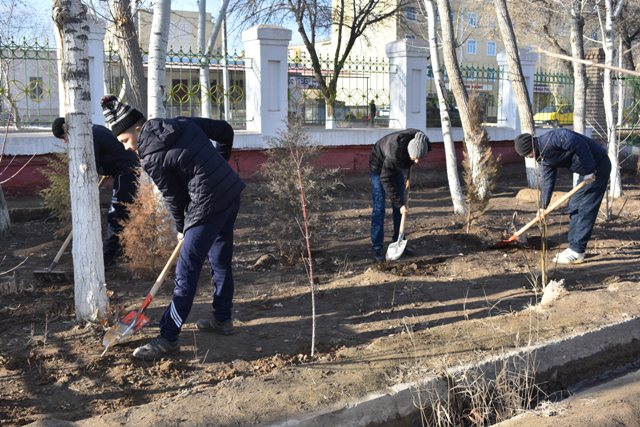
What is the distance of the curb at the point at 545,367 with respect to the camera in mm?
3275

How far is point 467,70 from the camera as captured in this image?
13.2 m

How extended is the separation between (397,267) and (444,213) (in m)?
3.31

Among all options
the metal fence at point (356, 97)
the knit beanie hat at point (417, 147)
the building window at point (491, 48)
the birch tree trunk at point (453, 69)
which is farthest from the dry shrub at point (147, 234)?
the building window at point (491, 48)

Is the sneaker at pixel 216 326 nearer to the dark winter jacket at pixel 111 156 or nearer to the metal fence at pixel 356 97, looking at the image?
the dark winter jacket at pixel 111 156

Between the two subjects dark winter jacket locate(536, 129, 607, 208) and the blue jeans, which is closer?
dark winter jacket locate(536, 129, 607, 208)

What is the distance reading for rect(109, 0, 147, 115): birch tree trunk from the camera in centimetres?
895

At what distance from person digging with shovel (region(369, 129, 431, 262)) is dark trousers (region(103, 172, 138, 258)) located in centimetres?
245

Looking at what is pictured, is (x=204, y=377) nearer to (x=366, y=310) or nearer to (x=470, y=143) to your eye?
(x=366, y=310)

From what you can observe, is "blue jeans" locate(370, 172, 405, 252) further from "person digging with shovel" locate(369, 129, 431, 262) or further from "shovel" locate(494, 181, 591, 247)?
"shovel" locate(494, 181, 591, 247)

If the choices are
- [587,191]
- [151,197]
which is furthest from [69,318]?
[587,191]

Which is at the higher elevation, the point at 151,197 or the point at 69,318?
the point at 151,197

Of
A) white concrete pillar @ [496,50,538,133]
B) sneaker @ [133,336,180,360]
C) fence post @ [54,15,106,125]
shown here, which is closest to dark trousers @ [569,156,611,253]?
sneaker @ [133,336,180,360]

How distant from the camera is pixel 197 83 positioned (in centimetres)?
1102

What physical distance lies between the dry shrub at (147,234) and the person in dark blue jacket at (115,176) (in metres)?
0.54
